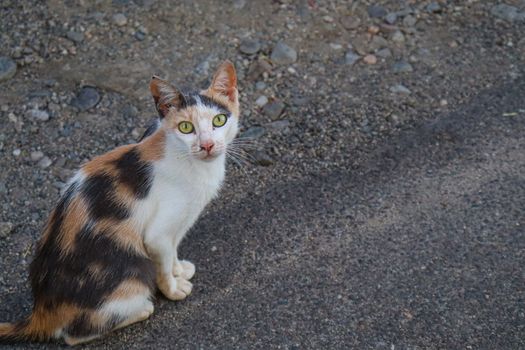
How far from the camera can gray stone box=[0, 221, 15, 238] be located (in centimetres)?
415

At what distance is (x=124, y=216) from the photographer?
339 cm

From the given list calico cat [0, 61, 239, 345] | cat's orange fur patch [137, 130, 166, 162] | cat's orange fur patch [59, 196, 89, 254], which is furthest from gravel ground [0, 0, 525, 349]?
cat's orange fur patch [137, 130, 166, 162]

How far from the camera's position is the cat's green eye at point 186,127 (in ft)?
10.9

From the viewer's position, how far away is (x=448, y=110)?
5.06 meters

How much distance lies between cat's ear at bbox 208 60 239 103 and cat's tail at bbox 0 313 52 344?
4.86 ft

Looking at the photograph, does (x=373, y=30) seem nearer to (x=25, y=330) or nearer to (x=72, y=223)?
(x=72, y=223)

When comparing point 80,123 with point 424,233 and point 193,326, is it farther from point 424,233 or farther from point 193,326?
point 424,233

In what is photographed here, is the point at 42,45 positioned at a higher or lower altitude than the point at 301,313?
higher

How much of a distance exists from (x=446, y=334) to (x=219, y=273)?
4.40 feet

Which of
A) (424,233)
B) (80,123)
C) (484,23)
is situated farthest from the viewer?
(484,23)

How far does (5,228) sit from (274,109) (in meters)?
2.04

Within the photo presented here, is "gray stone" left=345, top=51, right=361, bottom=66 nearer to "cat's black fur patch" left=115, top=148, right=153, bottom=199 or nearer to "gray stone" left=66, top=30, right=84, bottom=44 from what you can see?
"gray stone" left=66, top=30, right=84, bottom=44

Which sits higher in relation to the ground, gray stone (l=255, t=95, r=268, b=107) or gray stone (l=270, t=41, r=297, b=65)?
gray stone (l=270, t=41, r=297, b=65)

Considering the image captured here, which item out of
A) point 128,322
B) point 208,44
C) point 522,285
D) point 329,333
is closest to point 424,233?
point 522,285
